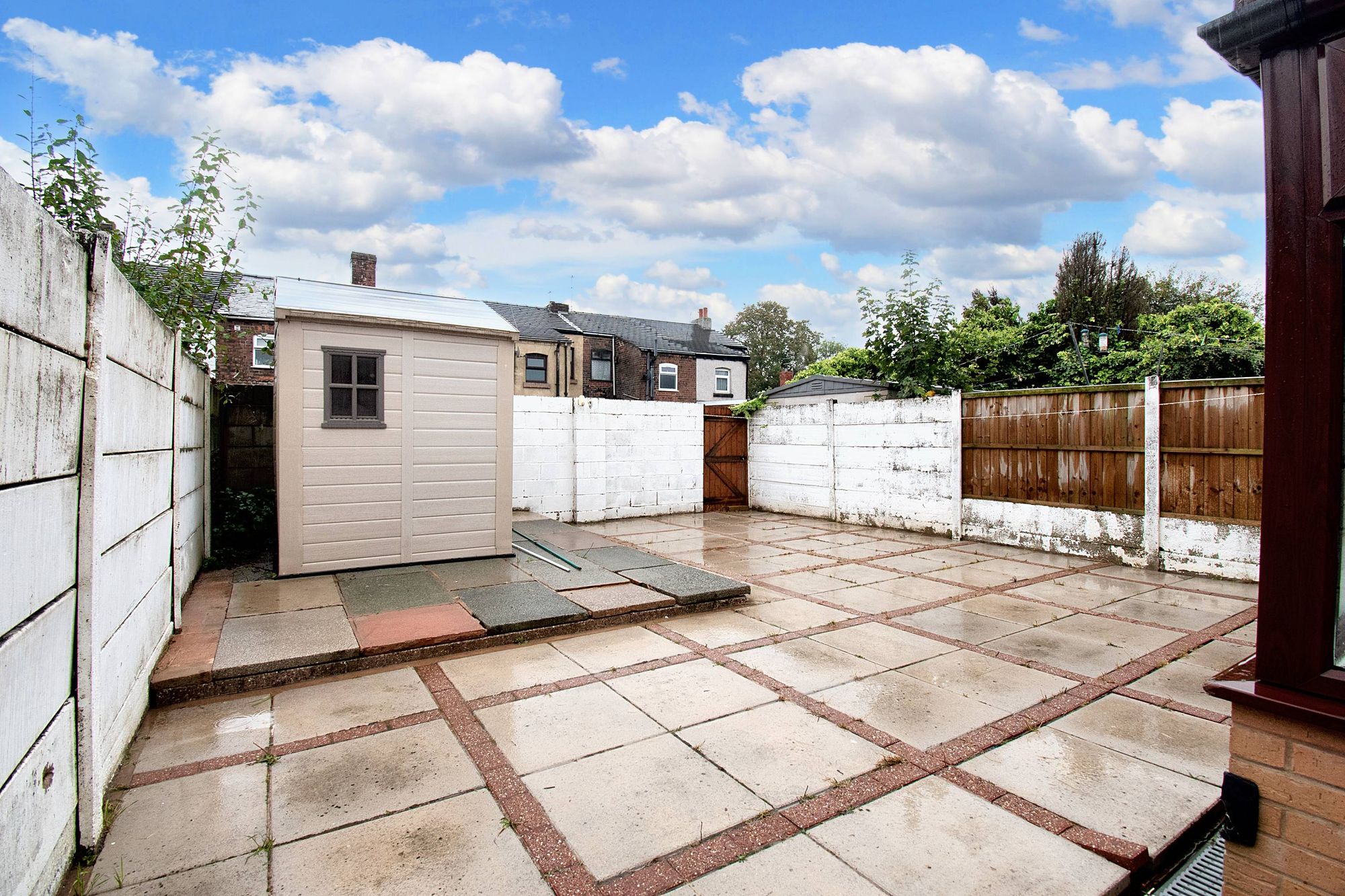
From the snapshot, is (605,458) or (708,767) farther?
(605,458)

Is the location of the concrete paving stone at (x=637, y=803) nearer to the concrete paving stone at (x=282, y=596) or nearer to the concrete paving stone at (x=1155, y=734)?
the concrete paving stone at (x=1155, y=734)

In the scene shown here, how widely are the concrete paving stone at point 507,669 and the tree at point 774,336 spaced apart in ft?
131

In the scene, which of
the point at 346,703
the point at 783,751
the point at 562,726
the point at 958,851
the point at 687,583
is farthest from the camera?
the point at 687,583

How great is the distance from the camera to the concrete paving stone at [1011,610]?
16.3 feet

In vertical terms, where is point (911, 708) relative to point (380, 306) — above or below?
below

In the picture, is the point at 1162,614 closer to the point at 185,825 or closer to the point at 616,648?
the point at 616,648

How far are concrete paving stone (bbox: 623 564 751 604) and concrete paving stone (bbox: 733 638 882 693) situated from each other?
37.8 inches

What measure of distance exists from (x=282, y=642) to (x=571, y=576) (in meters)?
2.38

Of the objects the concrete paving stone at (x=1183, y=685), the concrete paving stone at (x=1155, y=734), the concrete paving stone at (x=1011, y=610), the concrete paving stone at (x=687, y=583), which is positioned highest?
the concrete paving stone at (x=687, y=583)

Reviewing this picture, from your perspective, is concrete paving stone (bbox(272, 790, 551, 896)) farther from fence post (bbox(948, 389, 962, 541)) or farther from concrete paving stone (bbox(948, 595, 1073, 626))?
fence post (bbox(948, 389, 962, 541))

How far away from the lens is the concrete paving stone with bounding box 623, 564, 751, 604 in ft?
16.9

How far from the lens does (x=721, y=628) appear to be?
15.5 feet

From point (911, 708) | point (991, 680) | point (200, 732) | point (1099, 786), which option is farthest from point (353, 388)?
point (1099, 786)

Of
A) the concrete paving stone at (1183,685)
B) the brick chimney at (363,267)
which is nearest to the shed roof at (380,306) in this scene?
the concrete paving stone at (1183,685)
